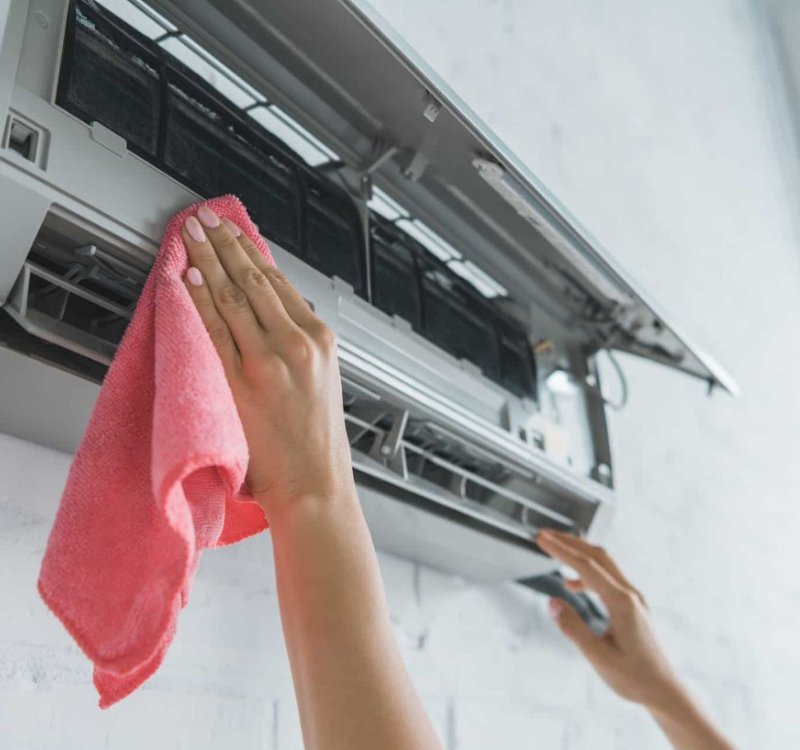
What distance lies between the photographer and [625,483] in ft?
5.28

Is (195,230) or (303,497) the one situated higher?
(195,230)

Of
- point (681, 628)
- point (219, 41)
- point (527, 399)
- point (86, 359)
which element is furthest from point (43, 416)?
point (681, 628)

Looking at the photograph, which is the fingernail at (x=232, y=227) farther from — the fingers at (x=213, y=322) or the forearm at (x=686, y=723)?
the forearm at (x=686, y=723)

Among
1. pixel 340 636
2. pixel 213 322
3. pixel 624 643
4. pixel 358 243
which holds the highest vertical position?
pixel 358 243

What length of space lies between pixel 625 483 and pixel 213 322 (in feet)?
3.74

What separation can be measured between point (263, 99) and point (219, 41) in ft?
0.30

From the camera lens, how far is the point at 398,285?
0.95 meters

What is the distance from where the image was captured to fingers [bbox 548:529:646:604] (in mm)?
1103

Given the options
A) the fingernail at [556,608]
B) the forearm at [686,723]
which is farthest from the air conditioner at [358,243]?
the forearm at [686,723]

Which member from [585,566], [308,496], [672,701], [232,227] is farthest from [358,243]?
[672,701]

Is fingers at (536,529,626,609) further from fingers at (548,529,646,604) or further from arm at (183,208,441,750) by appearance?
arm at (183,208,441,750)

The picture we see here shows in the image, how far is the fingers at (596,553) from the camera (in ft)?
3.62

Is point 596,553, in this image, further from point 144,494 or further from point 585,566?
point 144,494

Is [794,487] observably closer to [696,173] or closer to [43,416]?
[696,173]
